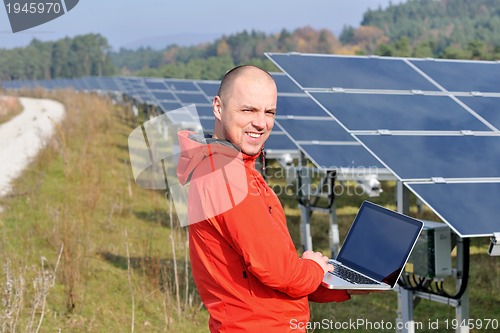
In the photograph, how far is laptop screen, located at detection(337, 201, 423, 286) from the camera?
3.46 metres

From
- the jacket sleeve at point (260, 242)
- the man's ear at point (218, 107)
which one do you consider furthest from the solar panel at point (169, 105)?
the jacket sleeve at point (260, 242)

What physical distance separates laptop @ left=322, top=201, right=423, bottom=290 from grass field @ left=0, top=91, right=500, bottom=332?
2259mm

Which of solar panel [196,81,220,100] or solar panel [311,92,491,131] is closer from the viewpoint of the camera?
solar panel [311,92,491,131]

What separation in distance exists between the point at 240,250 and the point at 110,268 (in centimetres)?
576

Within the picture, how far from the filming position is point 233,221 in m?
2.73

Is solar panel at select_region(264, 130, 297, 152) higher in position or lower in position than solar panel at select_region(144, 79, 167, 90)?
higher

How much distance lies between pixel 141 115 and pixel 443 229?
32.7m

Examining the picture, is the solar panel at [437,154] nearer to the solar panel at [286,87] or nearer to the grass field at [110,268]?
the grass field at [110,268]

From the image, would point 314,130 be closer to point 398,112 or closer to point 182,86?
point 398,112

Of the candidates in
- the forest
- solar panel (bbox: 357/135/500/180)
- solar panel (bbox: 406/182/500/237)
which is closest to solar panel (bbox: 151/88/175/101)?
solar panel (bbox: 357/135/500/180)

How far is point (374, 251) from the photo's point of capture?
3582 millimetres

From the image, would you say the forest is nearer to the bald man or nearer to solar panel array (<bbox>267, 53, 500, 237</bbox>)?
solar panel array (<bbox>267, 53, 500, 237</bbox>)

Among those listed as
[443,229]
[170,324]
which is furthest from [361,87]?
[170,324]

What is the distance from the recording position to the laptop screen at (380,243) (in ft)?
11.4
